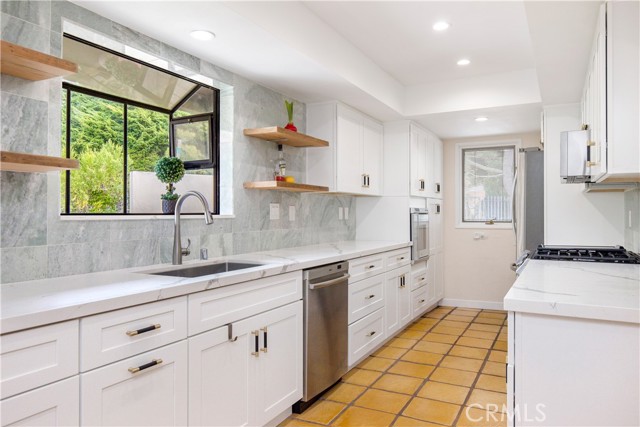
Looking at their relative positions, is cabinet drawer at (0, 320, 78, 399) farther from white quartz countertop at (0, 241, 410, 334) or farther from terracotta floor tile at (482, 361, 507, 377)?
terracotta floor tile at (482, 361, 507, 377)

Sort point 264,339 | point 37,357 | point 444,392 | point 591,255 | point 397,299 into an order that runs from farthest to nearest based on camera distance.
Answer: point 397,299 < point 444,392 < point 591,255 < point 264,339 < point 37,357

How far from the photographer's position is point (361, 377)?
128 inches

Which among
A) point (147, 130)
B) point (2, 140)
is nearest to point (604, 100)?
point (2, 140)

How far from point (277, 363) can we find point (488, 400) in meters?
1.43

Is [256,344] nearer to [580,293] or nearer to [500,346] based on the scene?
[580,293]

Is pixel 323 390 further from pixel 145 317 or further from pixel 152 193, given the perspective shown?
pixel 152 193

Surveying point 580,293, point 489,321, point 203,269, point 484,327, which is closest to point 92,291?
point 203,269

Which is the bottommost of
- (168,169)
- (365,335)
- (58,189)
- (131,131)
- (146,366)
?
(365,335)

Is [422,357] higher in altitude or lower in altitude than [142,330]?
lower

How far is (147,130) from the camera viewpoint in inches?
161

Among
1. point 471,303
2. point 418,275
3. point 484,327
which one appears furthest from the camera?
point 471,303

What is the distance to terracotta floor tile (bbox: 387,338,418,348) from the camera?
159 inches

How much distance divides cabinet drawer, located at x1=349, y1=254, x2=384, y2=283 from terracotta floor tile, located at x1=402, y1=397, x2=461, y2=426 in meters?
0.93

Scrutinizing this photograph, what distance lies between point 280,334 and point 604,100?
1.90m
